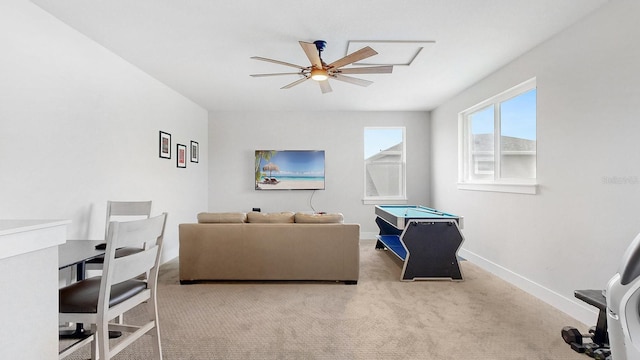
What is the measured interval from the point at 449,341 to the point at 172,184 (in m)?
3.97

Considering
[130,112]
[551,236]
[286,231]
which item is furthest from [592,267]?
[130,112]

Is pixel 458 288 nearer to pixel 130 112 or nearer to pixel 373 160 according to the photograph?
pixel 373 160

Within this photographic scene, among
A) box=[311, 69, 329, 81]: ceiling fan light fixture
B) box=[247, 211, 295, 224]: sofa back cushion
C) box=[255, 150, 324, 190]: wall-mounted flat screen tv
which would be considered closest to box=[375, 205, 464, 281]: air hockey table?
box=[247, 211, 295, 224]: sofa back cushion

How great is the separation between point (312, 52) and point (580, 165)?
241 centimetres

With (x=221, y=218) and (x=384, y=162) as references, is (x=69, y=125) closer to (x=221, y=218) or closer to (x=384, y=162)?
(x=221, y=218)

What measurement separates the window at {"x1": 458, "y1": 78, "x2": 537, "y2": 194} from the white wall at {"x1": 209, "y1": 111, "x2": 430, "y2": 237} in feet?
5.26

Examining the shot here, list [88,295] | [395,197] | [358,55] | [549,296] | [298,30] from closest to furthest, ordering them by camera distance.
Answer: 1. [88,295]
2. [358,55]
3. [298,30]
4. [549,296]
5. [395,197]

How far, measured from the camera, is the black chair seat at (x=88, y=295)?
4.92 feet

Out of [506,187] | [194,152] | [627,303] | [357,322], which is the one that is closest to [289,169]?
[194,152]

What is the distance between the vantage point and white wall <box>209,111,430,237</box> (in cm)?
590

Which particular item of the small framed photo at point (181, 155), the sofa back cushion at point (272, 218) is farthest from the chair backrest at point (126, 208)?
the small framed photo at point (181, 155)

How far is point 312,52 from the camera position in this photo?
2.53m

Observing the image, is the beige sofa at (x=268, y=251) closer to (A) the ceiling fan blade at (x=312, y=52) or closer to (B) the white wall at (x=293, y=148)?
(A) the ceiling fan blade at (x=312, y=52)

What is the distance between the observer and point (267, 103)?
17.3 feet
